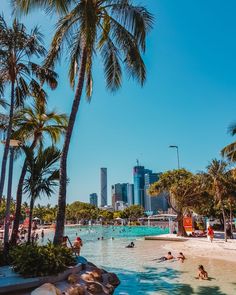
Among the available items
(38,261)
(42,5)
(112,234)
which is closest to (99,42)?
(42,5)

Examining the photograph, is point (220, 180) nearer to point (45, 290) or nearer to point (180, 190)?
point (180, 190)

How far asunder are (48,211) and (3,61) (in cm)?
12038

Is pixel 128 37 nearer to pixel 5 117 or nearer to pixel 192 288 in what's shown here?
pixel 5 117

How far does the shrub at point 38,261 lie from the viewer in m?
8.65

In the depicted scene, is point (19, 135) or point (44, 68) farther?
point (19, 135)

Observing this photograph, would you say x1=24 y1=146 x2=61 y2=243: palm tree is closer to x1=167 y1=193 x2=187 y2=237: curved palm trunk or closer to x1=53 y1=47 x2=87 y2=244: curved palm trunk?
x1=53 y1=47 x2=87 y2=244: curved palm trunk

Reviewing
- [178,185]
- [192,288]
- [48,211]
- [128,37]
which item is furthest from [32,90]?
[48,211]

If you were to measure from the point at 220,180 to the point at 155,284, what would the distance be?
1763 cm

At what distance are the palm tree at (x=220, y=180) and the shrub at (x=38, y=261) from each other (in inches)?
866

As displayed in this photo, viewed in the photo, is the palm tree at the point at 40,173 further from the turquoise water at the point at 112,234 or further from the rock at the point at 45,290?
A: the turquoise water at the point at 112,234

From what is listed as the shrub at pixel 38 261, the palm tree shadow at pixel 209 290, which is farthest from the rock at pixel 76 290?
the palm tree shadow at pixel 209 290

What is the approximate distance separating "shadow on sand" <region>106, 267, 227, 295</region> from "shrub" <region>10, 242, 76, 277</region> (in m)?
3.42

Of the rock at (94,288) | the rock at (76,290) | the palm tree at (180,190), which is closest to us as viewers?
the rock at (76,290)

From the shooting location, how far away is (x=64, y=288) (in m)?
8.47
